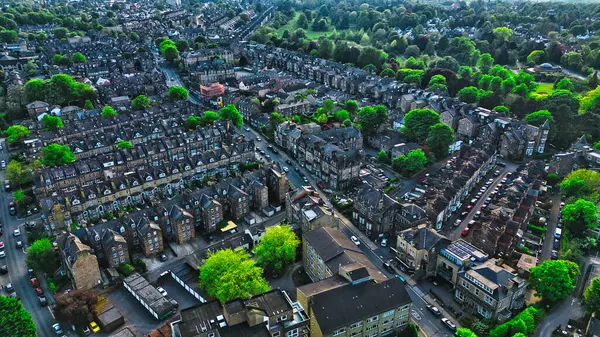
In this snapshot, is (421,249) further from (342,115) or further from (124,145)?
(124,145)

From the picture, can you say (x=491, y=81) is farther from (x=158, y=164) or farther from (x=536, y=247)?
(x=158, y=164)

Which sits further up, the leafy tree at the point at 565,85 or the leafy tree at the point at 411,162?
the leafy tree at the point at 565,85

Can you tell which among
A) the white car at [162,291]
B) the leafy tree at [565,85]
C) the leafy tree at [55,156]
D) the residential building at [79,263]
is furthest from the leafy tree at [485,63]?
the residential building at [79,263]

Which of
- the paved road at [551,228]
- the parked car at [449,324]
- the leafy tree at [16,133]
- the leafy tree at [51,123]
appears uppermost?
the leafy tree at [51,123]

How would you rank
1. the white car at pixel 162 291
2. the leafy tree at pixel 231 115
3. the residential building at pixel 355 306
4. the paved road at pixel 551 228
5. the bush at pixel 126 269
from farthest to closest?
the leafy tree at pixel 231 115 < the paved road at pixel 551 228 < the bush at pixel 126 269 < the white car at pixel 162 291 < the residential building at pixel 355 306

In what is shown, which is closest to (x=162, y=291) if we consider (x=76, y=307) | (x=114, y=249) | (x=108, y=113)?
(x=114, y=249)


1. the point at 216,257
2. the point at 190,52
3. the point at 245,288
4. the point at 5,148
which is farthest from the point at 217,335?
the point at 190,52

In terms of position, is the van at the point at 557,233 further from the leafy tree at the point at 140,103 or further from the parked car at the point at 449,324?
the leafy tree at the point at 140,103
